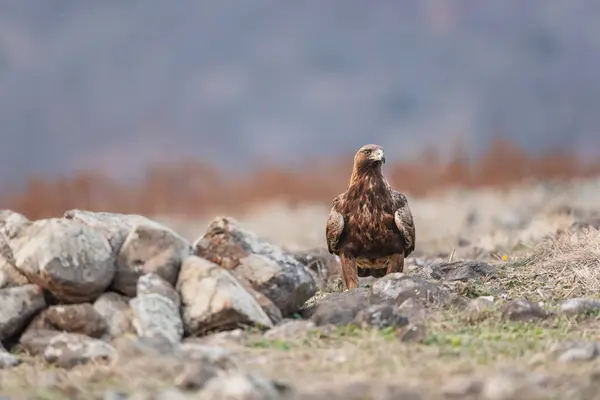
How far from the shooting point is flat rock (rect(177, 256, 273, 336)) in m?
7.59

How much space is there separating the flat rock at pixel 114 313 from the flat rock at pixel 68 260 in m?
0.10

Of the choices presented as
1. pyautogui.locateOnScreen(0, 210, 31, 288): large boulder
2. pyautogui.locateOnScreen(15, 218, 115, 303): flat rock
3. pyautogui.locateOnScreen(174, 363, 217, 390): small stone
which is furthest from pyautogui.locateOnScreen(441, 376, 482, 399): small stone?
pyautogui.locateOnScreen(0, 210, 31, 288): large boulder

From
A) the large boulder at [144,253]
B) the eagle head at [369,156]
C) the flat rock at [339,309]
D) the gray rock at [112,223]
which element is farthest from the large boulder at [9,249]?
the eagle head at [369,156]

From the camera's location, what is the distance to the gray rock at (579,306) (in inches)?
318

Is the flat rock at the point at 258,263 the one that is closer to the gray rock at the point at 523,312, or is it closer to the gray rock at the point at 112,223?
Result: the gray rock at the point at 112,223

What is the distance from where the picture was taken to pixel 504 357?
21.4 ft

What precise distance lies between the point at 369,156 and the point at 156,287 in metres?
3.26

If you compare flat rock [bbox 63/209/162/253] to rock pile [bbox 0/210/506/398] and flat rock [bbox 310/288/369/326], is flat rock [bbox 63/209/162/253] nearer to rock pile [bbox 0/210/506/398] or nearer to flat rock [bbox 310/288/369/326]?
rock pile [bbox 0/210/506/398]

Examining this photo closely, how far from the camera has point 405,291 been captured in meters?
8.53

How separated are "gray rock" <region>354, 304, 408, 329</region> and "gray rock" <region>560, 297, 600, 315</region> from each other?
1420 millimetres

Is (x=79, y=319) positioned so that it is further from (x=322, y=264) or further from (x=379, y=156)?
(x=322, y=264)

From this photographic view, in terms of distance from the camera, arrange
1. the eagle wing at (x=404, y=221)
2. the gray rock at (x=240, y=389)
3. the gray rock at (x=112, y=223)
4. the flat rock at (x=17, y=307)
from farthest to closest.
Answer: the eagle wing at (x=404, y=221)
the gray rock at (x=112, y=223)
the flat rock at (x=17, y=307)
the gray rock at (x=240, y=389)

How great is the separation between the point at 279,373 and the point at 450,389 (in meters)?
1.23

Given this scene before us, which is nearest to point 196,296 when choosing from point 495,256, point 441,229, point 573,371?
point 573,371
